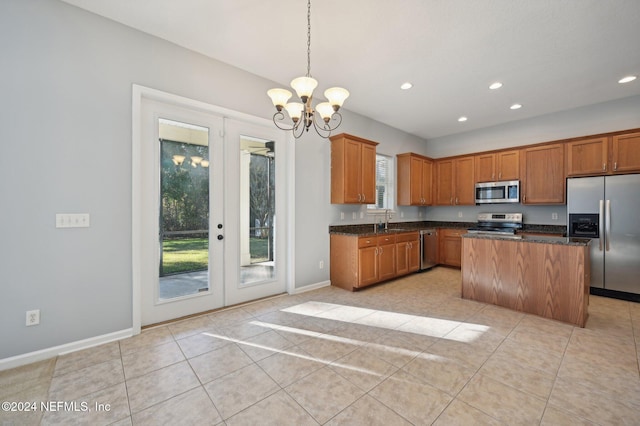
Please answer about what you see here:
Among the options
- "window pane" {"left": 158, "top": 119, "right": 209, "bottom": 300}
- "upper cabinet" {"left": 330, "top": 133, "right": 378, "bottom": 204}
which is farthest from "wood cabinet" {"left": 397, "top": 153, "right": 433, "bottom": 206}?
"window pane" {"left": 158, "top": 119, "right": 209, "bottom": 300}

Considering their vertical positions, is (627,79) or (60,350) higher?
(627,79)

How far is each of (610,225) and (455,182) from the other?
2.56 m

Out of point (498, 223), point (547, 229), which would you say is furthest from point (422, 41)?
point (547, 229)

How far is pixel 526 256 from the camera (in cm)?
318

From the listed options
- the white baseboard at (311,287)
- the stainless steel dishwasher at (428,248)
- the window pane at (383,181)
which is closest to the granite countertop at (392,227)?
the stainless steel dishwasher at (428,248)

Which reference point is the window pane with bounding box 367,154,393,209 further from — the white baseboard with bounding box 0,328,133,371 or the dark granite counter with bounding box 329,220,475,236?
the white baseboard with bounding box 0,328,133,371

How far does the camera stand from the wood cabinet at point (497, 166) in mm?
5047

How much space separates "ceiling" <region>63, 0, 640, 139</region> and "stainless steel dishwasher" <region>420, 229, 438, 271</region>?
265cm

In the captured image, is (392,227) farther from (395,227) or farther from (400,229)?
(400,229)

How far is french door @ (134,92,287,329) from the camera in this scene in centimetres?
281

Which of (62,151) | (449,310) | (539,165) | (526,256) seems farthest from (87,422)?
(539,165)

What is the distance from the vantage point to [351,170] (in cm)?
432

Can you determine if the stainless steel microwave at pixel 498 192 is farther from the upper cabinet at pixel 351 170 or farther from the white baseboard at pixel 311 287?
the white baseboard at pixel 311 287

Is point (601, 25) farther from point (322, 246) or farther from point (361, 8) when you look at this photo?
point (322, 246)
